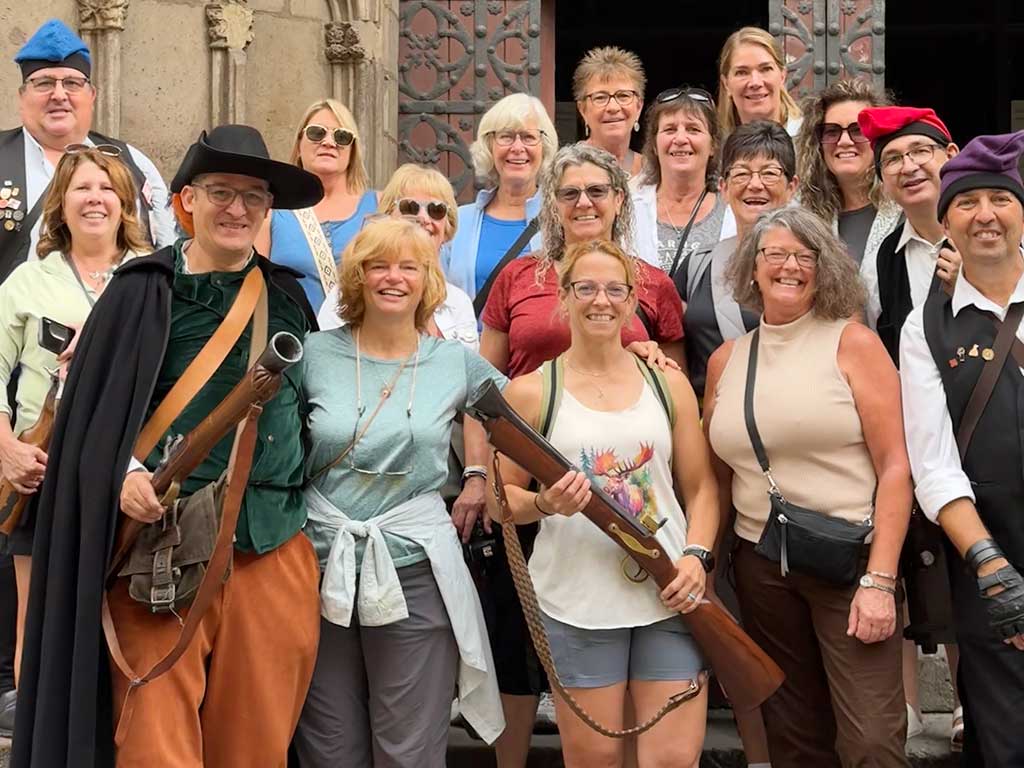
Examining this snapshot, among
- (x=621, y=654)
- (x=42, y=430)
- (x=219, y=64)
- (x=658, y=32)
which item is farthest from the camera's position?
(x=658, y=32)

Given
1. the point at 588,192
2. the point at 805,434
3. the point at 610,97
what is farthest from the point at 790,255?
the point at 610,97

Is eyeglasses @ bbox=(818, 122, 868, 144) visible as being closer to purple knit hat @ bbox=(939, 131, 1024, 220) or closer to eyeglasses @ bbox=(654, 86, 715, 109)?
eyeglasses @ bbox=(654, 86, 715, 109)

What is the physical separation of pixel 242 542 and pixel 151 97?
366 cm

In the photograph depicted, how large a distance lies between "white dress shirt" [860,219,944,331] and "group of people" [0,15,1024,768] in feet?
0.29

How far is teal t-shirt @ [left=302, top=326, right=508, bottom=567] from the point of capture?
14.9 ft

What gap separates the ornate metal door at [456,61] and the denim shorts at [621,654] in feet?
15.0

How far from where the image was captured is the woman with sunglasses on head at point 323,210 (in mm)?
5562

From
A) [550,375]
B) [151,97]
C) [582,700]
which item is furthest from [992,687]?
[151,97]

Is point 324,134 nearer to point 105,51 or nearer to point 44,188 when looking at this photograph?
point 44,188

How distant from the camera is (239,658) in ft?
14.3

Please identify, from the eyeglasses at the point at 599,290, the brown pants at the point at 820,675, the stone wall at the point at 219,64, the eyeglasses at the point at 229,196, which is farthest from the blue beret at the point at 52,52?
the brown pants at the point at 820,675

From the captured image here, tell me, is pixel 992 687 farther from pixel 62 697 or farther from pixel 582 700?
pixel 62 697

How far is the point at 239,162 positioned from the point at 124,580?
120 centimetres

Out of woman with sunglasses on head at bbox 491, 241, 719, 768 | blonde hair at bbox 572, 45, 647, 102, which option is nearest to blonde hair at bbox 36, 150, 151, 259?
woman with sunglasses on head at bbox 491, 241, 719, 768
